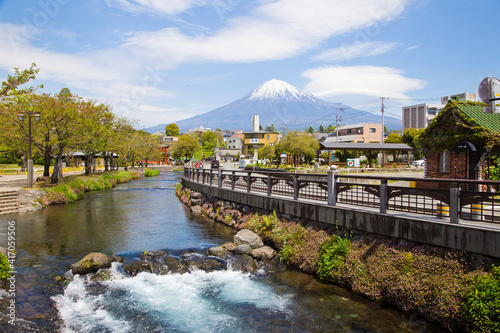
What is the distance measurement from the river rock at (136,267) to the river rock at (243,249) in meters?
3.06

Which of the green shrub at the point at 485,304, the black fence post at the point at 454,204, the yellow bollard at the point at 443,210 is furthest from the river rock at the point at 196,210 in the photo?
the green shrub at the point at 485,304

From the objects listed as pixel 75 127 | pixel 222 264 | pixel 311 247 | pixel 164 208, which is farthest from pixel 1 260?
pixel 75 127

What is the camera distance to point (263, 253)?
12219mm

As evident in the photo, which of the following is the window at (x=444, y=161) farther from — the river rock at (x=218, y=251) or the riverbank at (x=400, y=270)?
the river rock at (x=218, y=251)

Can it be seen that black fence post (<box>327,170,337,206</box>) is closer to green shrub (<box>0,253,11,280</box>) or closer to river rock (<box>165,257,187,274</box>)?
river rock (<box>165,257,187,274</box>)

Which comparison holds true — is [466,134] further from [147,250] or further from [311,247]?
[147,250]

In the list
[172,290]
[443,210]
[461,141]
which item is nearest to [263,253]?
[172,290]

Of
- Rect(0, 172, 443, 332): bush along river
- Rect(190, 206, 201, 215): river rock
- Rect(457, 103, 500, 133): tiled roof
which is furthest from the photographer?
Rect(190, 206, 201, 215): river rock

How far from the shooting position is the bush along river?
767cm

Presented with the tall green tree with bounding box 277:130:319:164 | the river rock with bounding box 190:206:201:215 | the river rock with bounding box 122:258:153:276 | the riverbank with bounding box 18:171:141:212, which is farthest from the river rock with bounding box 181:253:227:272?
the tall green tree with bounding box 277:130:319:164

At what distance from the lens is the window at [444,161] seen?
16.8 m

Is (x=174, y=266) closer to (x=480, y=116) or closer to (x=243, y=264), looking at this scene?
(x=243, y=264)

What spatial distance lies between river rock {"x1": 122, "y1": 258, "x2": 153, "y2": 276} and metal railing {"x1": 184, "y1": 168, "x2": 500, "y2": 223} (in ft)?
19.9

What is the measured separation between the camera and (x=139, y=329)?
753 cm
